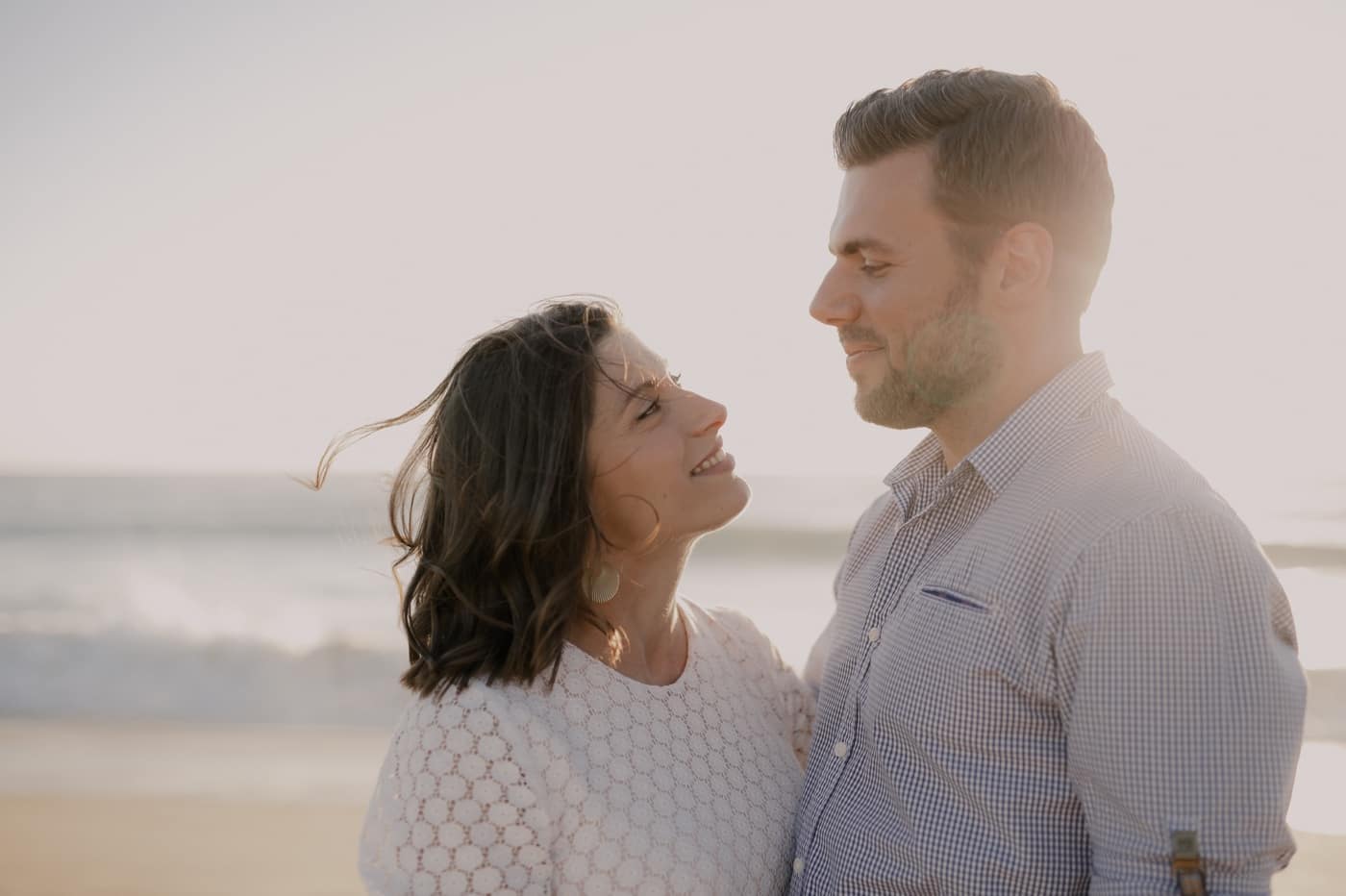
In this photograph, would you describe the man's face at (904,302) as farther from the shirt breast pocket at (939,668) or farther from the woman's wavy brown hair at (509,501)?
the woman's wavy brown hair at (509,501)

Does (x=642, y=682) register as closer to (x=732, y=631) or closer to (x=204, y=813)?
(x=732, y=631)

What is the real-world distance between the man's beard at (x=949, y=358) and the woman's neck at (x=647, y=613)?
70 centimetres

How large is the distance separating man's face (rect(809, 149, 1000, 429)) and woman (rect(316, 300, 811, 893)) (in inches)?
16.5

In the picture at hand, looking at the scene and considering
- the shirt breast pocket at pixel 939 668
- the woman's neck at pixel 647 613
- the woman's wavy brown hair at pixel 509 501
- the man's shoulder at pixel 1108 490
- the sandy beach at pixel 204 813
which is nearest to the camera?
the man's shoulder at pixel 1108 490

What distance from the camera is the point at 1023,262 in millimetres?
2705

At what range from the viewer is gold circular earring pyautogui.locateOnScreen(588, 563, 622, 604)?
2906 millimetres

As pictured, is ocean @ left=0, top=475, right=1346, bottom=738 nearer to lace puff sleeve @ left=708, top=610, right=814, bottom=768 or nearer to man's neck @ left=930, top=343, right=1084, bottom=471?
lace puff sleeve @ left=708, top=610, right=814, bottom=768

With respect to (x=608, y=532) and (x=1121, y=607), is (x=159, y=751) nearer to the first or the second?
(x=608, y=532)

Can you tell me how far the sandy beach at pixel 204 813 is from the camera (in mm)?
5598

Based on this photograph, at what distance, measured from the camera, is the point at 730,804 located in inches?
105

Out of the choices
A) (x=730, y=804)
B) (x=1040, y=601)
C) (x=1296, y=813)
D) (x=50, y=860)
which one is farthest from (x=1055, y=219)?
(x=50, y=860)

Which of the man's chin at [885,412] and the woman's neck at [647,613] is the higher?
A: the man's chin at [885,412]

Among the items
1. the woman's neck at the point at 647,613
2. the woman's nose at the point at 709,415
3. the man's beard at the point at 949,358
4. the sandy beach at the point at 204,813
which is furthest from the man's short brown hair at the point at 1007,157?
the sandy beach at the point at 204,813

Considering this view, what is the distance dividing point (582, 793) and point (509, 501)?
669 mm
